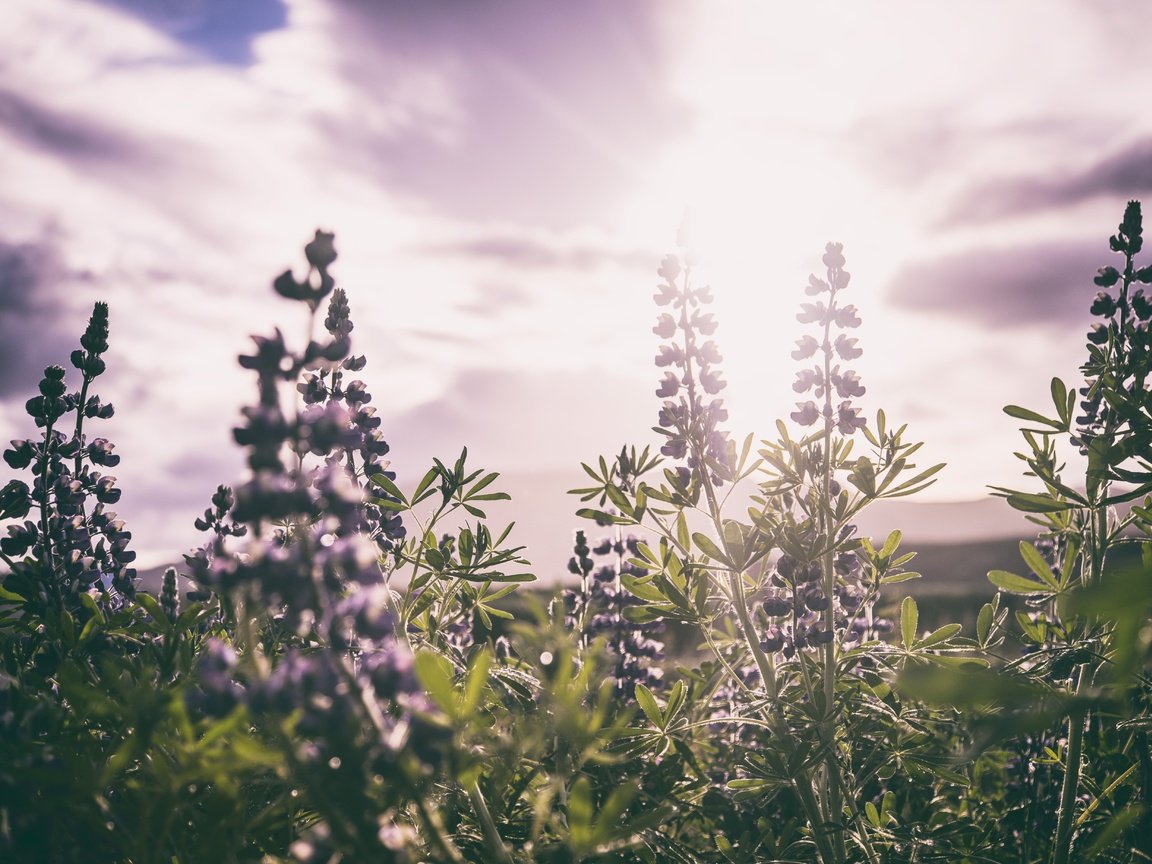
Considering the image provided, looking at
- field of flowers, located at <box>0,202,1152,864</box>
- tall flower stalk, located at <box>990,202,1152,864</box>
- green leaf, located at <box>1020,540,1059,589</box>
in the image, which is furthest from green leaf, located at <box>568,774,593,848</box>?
green leaf, located at <box>1020,540,1059,589</box>

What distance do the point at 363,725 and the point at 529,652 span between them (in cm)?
66

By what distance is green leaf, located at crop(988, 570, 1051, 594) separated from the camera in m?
2.65

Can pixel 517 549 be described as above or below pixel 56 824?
above

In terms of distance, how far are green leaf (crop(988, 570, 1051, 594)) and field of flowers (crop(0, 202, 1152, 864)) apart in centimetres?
1

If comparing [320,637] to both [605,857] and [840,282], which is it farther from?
[840,282]

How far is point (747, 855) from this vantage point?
2.41m

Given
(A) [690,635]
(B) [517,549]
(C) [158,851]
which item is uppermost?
(B) [517,549]

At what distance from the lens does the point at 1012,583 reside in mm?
2693

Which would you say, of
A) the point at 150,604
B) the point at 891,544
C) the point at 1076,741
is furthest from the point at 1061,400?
the point at 150,604

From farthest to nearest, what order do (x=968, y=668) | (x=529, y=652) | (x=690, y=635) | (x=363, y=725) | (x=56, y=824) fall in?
(x=690, y=635), (x=968, y=668), (x=529, y=652), (x=56, y=824), (x=363, y=725)

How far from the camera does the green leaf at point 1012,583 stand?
265 cm

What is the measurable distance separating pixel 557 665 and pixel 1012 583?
1.96 metres

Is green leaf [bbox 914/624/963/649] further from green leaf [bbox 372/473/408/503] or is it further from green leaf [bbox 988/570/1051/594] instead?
green leaf [bbox 372/473/408/503]

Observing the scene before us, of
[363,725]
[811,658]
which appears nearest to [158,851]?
[363,725]
